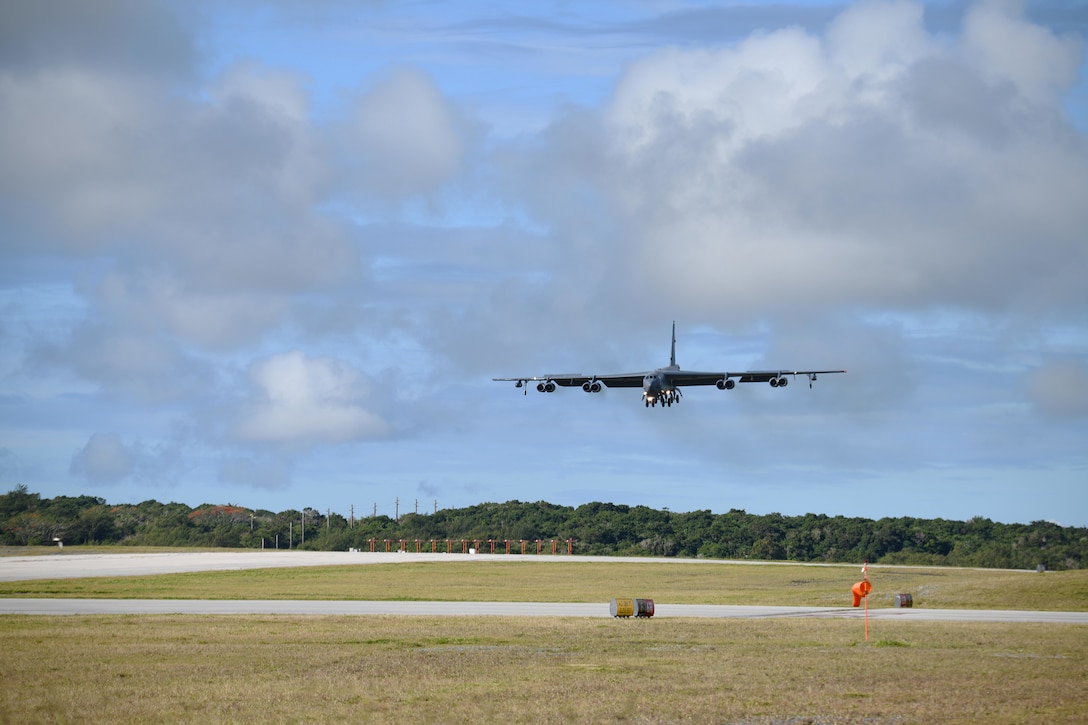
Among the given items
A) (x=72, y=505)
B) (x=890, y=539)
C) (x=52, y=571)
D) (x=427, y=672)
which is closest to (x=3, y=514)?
(x=72, y=505)

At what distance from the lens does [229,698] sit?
70.7ft

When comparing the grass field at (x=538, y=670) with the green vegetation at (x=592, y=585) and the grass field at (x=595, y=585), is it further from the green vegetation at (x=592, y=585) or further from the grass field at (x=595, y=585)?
the green vegetation at (x=592, y=585)

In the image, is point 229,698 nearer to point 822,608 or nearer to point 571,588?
point 822,608

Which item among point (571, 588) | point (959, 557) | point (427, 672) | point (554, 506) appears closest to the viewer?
point (427, 672)

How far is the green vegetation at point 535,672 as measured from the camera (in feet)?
66.6

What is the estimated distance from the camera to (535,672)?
25000mm

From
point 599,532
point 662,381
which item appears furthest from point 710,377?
point 599,532

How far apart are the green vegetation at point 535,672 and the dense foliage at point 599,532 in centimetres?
6888

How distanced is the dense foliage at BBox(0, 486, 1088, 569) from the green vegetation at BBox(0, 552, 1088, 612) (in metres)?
33.2

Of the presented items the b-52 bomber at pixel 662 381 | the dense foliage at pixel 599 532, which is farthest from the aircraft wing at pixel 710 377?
the dense foliage at pixel 599 532

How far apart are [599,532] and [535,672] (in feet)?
333

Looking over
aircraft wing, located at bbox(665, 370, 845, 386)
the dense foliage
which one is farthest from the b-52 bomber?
the dense foliage

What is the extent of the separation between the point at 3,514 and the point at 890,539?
4001 inches

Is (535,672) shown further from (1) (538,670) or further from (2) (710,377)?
(2) (710,377)
